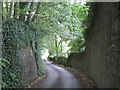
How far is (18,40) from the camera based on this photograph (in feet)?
23.4

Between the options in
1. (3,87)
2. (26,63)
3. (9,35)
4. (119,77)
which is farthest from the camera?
(26,63)

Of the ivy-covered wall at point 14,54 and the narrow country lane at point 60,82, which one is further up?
the ivy-covered wall at point 14,54

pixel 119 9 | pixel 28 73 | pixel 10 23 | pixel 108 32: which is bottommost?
pixel 28 73

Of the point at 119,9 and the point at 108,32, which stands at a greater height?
the point at 119,9

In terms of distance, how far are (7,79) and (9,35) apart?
7.88ft

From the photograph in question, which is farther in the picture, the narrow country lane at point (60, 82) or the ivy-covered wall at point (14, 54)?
the narrow country lane at point (60, 82)

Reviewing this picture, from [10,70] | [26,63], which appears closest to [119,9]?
[10,70]

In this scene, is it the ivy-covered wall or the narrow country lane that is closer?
the ivy-covered wall

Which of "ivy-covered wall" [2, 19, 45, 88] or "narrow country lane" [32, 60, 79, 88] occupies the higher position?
"ivy-covered wall" [2, 19, 45, 88]

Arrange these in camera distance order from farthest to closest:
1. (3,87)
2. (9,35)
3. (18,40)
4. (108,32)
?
(18,40), (9,35), (3,87), (108,32)

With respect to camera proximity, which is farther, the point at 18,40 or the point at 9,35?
the point at 18,40

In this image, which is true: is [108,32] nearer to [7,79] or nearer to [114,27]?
[114,27]

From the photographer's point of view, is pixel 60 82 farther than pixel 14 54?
Yes

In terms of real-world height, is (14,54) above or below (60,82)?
above
